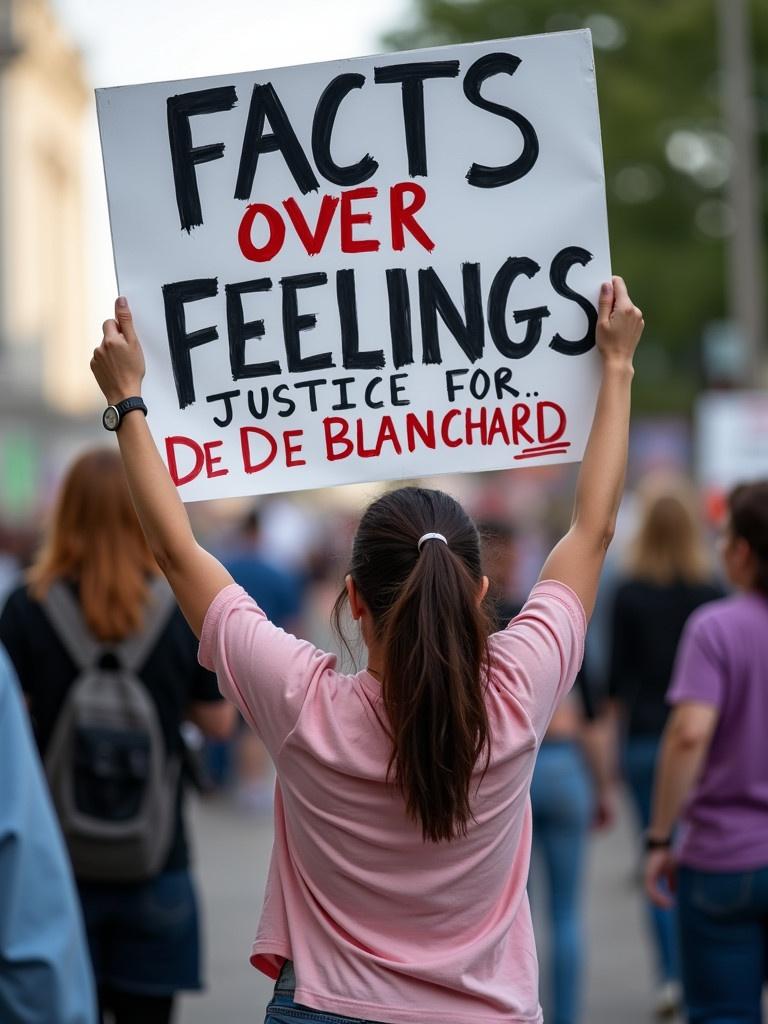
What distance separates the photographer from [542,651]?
258 cm

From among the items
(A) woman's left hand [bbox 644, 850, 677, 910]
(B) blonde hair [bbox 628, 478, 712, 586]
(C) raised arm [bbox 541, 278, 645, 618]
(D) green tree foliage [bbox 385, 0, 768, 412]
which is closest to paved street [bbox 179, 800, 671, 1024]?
(B) blonde hair [bbox 628, 478, 712, 586]

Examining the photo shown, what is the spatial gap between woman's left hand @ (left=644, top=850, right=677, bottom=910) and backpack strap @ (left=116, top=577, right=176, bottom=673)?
1.49 meters

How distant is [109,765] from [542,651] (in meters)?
1.64

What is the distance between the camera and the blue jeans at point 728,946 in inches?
157

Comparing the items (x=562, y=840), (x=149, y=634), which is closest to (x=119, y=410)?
(x=149, y=634)

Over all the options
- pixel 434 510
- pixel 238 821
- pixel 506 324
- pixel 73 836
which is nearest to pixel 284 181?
pixel 506 324

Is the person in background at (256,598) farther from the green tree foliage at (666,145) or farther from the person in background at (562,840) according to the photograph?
the green tree foliage at (666,145)

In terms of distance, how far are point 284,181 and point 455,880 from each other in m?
1.37

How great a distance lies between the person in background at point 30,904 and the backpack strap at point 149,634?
1.62 m

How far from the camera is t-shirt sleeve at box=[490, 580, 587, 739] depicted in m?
2.54

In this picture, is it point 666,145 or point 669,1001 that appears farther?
point 666,145

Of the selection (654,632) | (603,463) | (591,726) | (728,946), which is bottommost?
(728,946)

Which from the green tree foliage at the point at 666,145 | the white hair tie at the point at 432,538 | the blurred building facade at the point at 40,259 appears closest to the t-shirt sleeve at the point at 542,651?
the white hair tie at the point at 432,538

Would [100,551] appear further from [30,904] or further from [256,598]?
[256,598]
